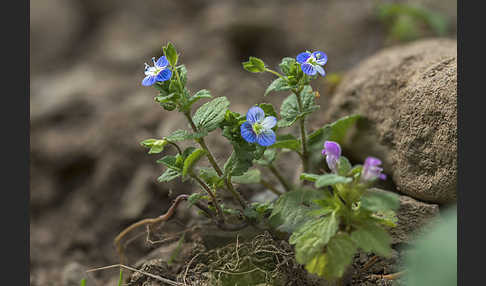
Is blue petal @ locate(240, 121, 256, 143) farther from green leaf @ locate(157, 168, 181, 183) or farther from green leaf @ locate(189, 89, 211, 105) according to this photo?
green leaf @ locate(157, 168, 181, 183)

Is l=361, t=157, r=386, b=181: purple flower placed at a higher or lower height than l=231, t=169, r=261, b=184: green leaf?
lower

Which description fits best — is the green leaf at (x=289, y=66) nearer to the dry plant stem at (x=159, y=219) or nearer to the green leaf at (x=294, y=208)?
the green leaf at (x=294, y=208)

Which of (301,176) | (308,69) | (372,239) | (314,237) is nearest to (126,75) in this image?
(308,69)

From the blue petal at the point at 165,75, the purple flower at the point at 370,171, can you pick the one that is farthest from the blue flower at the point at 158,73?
the purple flower at the point at 370,171

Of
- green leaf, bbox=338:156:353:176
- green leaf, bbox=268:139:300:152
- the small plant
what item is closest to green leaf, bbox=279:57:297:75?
the small plant

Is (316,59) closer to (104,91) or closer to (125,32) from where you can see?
(104,91)

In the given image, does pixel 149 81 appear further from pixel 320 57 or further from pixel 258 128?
pixel 320 57
